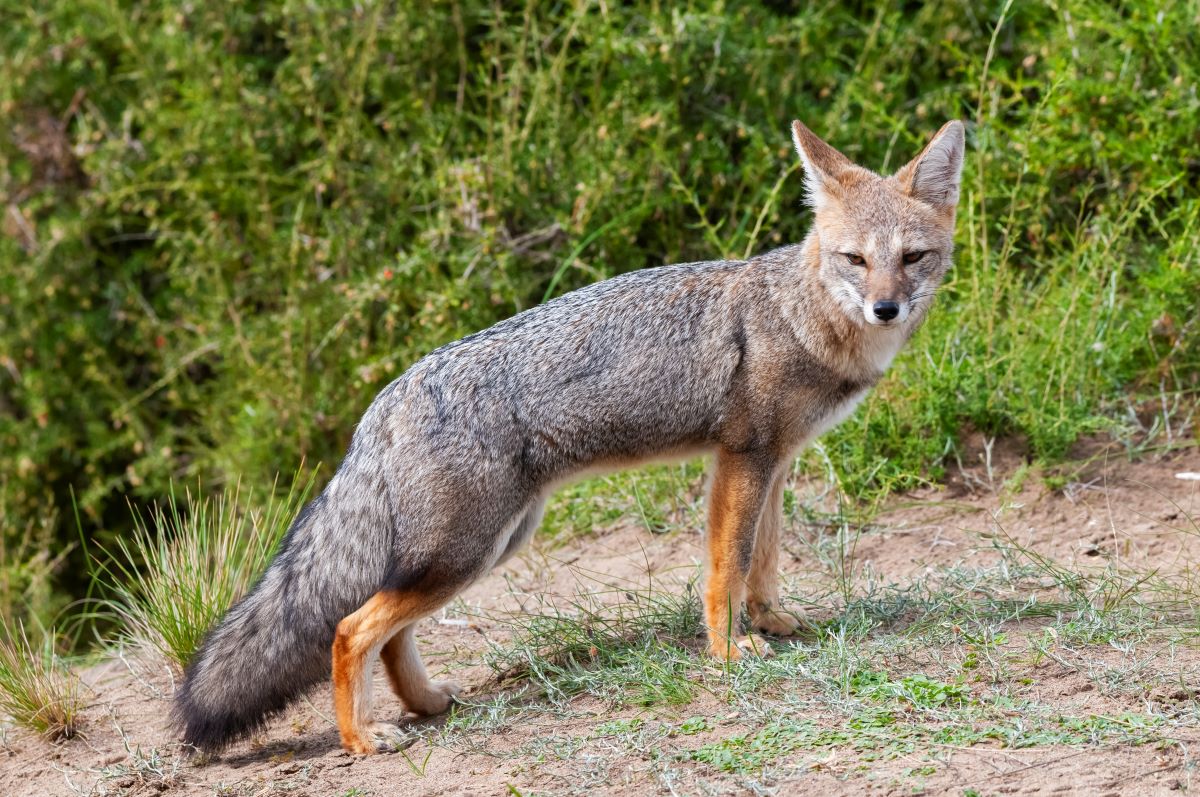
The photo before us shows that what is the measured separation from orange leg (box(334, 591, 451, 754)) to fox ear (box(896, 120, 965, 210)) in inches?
88.6

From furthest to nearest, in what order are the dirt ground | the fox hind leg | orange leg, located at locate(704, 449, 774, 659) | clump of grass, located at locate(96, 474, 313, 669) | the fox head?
clump of grass, located at locate(96, 474, 313, 669), the fox hind leg, orange leg, located at locate(704, 449, 774, 659), the fox head, the dirt ground

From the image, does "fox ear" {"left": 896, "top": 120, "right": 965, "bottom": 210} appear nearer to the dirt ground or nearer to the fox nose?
the fox nose

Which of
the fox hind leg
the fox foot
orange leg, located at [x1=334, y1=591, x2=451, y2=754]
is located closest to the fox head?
orange leg, located at [x1=334, y1=591, x2=451, y2=754]

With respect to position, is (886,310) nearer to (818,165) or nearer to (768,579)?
(818,165)

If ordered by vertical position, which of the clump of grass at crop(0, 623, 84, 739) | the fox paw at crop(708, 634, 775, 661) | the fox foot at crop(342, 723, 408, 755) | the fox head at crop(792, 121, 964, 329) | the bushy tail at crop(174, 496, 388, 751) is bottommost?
the clump of grass at crop(0, 623, 84, 739)

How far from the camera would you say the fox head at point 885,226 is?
4.43 meters

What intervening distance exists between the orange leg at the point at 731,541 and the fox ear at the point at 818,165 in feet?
3.28

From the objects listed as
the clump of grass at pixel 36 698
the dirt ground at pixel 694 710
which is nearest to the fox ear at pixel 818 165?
the dirt ground at pixel 694 710

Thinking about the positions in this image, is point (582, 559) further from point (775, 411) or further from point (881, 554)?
point (775, 411)

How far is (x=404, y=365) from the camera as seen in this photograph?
742cm

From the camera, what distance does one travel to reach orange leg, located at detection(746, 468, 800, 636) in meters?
4.89

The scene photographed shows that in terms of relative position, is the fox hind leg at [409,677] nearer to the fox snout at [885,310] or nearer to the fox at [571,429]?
the fox at [571,429]

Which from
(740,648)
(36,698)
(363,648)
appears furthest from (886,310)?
(36,698)

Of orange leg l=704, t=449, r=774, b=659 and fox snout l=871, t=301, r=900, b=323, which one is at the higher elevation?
fox snout l=871, t=301, r=900, b=323
